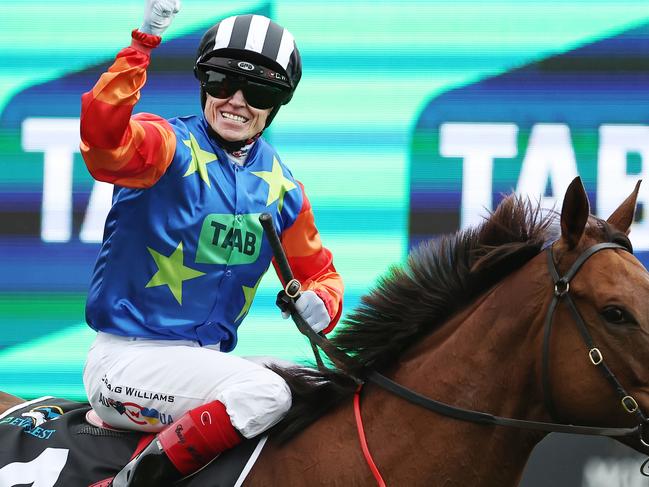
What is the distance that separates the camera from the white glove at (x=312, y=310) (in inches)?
97.9

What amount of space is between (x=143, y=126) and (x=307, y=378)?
0.78 metres

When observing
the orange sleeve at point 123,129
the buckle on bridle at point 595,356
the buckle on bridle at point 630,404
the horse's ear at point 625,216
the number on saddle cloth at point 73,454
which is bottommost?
the number on saddle cloth at point 73,454

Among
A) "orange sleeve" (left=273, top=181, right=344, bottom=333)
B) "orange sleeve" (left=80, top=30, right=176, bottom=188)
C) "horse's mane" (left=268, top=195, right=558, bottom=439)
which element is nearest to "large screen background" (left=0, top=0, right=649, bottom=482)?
"orange sleeve" (left=273, top=181, right=344, bottom=333)

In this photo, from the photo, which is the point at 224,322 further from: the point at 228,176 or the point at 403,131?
the point at 403,131

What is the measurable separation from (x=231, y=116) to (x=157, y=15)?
419 millimetres

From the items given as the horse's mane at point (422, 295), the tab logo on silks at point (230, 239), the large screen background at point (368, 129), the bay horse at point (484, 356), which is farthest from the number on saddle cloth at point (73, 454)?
the large screen background at point (368, 129)

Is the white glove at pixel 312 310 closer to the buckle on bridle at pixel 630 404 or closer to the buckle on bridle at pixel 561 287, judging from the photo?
the buckle on bridle at pixel 561 287

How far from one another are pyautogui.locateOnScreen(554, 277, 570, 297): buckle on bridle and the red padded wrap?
828 millimetres

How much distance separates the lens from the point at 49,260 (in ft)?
14.0

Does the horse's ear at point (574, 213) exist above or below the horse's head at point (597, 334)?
above

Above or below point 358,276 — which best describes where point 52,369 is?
below

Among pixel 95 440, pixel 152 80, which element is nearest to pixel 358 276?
pixel 152 80

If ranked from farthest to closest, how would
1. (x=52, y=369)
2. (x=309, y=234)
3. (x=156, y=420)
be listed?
1. (x=52, y=369)
2. (x=309, y=234)
3. (x=156, y=420)

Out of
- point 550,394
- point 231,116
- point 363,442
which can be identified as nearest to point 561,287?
point 550,394
